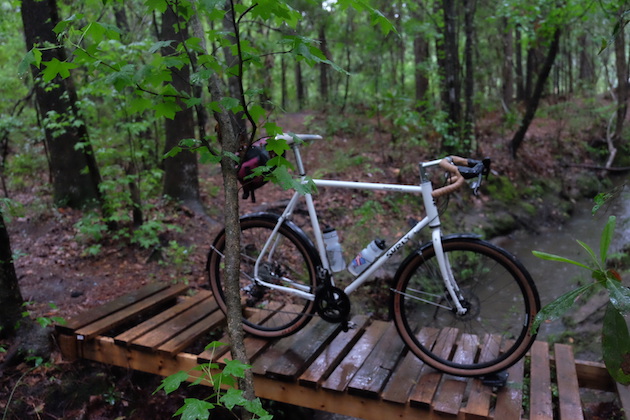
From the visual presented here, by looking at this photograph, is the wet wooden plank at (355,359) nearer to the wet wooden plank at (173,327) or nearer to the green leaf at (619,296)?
the wet wooden plank at (173,327)

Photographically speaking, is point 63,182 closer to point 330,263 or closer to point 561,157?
point 330,263

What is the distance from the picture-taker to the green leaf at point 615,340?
4.62 ft

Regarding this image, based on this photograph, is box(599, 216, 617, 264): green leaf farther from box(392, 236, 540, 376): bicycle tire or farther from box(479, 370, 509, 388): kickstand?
box(479, 370, 509, 388): kickstand

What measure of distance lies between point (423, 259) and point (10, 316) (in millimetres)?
3118

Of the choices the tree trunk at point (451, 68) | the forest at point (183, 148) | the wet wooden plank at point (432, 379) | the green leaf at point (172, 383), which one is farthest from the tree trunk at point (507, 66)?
the green leaf at point (172, 383)

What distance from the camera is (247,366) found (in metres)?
1.74

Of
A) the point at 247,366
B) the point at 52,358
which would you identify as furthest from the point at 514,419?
the point at 52,358

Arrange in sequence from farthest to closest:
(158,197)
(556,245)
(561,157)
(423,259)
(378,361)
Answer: (561,157)
(556,245)
(158,197)
(378,361)
(423,259)

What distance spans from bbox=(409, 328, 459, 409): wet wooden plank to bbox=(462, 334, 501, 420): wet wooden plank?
0.20 m

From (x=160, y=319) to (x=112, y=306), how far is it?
489mm

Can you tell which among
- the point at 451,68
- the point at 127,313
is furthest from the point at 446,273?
the point at 451,68

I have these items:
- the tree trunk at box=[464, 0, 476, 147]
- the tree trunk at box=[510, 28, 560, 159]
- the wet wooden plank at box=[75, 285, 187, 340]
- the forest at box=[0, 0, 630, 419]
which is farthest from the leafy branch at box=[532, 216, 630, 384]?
the tree trunk at box=[510, 28, 560, 159]

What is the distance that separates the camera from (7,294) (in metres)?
3.49

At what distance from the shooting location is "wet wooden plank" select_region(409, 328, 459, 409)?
8.76 feet
